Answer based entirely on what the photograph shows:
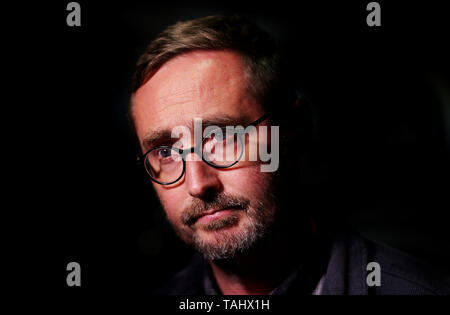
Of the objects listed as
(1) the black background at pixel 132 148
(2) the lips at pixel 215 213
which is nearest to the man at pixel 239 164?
(2) the lips at pixel 215 213

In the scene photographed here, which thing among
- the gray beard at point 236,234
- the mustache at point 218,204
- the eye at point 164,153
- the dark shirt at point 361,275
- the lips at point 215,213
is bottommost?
the dark shirt at point 361,275

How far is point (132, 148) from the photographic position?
7.72ft

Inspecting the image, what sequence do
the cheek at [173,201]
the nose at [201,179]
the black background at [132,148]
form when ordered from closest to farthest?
the nose at [201,179]
the cheek at [173,201]
the black background at [132,148]

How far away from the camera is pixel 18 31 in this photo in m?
1.86

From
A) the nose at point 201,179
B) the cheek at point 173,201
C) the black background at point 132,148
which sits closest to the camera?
the nose at point 201,179

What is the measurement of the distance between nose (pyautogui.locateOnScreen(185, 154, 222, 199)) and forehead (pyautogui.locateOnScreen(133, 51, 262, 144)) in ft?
0.66

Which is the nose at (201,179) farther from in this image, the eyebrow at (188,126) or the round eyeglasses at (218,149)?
the eyebrow at (188,126)

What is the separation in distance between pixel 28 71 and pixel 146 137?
3.89 ft

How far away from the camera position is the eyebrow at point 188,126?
1.25 metres

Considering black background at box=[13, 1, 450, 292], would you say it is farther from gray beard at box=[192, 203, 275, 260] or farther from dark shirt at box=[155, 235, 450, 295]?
gray beard at box=[192, 203, 275, 260]

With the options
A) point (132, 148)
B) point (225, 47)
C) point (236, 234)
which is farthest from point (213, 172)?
point (132, 148)

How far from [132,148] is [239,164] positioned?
1.37 m
